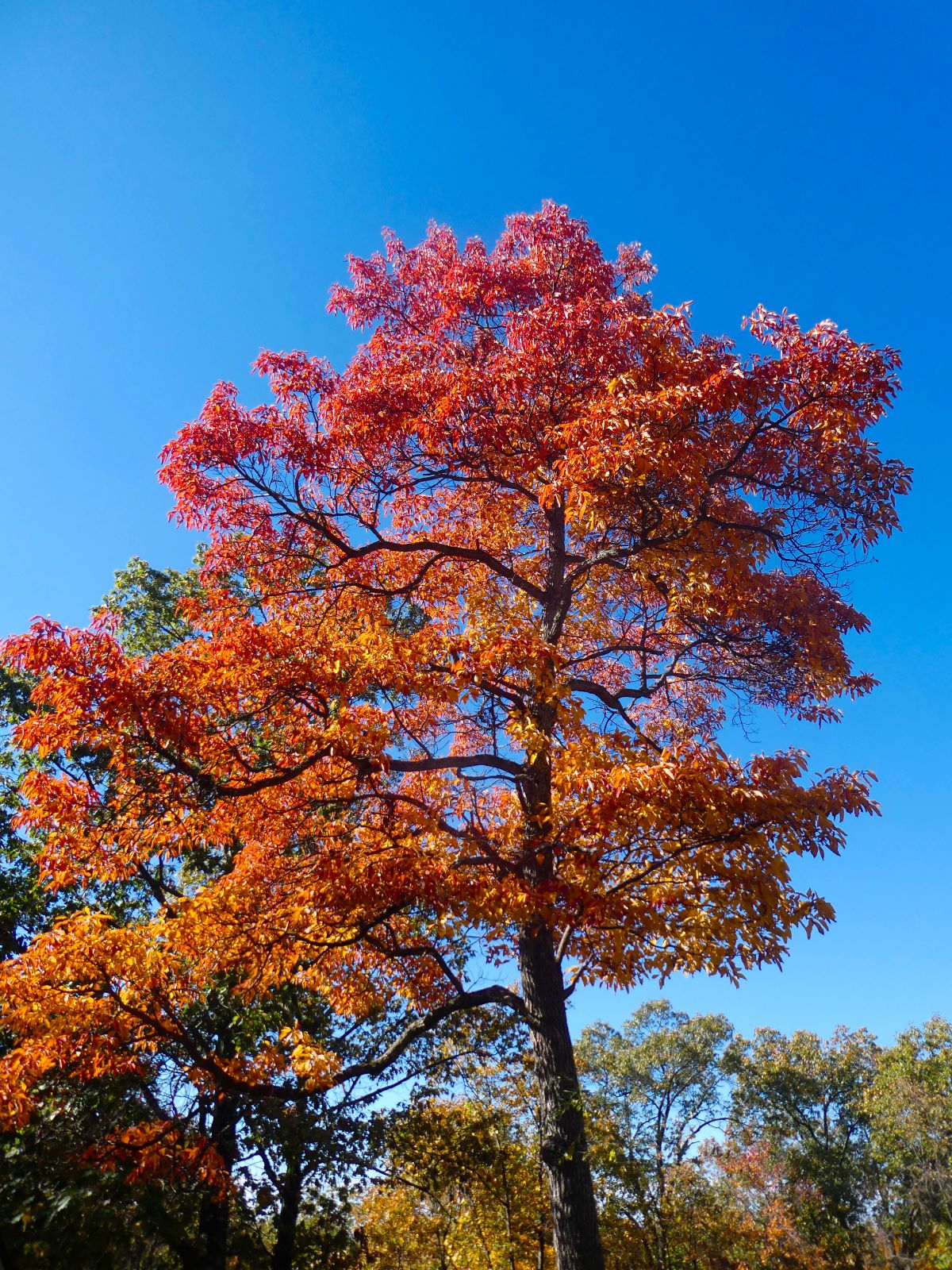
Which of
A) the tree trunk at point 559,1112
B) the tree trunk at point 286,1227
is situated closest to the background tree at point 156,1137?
the tree trunk at point 286,1227

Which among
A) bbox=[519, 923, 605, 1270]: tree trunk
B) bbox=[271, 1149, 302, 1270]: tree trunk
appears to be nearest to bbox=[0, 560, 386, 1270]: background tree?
bbox=[271, 1149, 302, 1270]: tree trunk

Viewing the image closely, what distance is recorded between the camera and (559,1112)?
561cm

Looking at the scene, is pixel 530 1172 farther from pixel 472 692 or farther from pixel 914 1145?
pixel 914 1145

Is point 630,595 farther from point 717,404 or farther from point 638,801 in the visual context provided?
point 638,801

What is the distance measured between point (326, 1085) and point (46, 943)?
2607mm

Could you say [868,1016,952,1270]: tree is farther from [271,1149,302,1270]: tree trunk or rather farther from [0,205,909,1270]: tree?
[0,205,909,1270]: tree

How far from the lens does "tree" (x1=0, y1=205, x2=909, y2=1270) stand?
16.9ft

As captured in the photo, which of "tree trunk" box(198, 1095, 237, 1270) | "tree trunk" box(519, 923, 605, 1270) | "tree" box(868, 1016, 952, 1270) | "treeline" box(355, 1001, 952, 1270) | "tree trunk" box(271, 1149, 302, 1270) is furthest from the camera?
"tree" box(868, 1016, 952, 1270)

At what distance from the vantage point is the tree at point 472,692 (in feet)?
16.9

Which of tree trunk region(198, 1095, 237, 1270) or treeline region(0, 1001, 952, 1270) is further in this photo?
tree trunk region(198, 1095, 237, 1270)

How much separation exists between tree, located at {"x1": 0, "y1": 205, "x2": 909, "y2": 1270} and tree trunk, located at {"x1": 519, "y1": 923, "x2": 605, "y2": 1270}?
0.02 m

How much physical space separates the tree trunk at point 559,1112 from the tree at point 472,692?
0.02 metres

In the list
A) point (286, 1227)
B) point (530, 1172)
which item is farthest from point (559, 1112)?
point (530, 1172)

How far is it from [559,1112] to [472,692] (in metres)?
3.09
